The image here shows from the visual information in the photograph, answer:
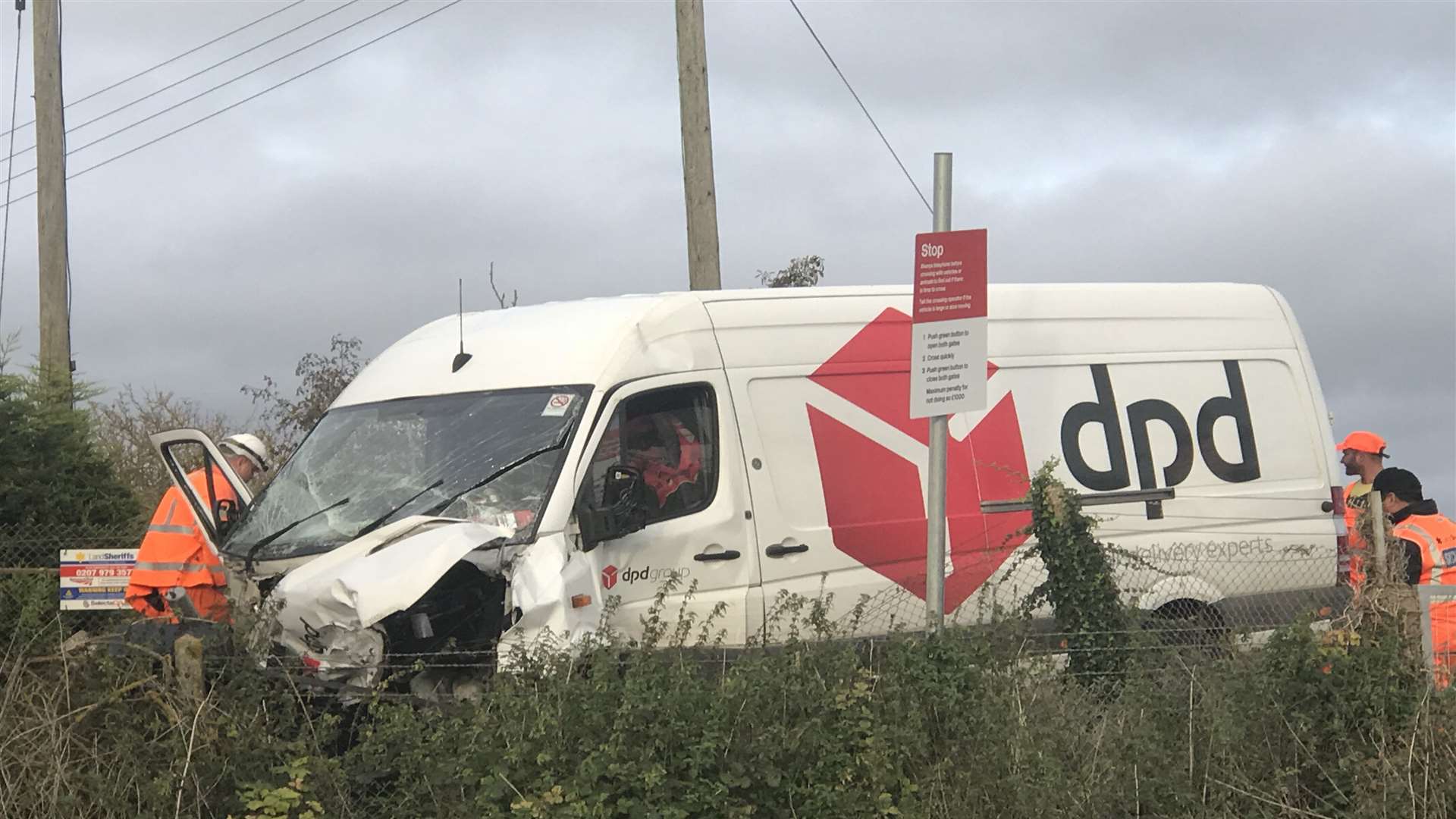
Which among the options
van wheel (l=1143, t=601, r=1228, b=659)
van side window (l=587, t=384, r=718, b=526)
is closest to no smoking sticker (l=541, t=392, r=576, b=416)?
van side window (l=587, t=384, r=718, b=526)

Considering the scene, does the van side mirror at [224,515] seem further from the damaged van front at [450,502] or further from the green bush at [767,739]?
the green bush at [767,739]

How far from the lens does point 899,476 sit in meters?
8.83

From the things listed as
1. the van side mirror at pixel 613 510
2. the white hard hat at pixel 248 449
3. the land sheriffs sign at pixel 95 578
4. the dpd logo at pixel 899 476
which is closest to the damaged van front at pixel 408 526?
the van side mirror at pixel 613 510

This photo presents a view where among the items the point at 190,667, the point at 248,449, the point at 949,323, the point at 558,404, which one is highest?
the point at 949,323

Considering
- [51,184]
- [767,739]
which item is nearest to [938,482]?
Result: [767,739]

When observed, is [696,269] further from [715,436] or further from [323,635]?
[323,635]

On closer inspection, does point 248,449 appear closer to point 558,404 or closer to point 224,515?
point 224,515

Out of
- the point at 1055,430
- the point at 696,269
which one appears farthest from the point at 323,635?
the point at 696,269

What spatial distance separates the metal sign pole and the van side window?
1.37m

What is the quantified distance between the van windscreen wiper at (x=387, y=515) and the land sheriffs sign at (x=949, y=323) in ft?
7.92

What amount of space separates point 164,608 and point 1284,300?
23.9 ft

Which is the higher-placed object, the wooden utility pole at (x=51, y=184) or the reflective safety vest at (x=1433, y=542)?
the wooden utility pole at (x=51, y=184)

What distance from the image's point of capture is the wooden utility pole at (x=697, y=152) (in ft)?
41.1

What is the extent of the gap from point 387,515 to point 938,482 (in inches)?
106
